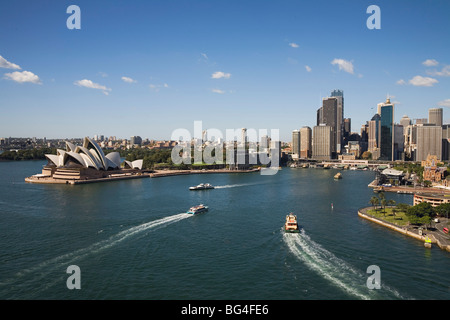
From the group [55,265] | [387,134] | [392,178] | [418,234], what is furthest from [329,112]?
[55,265]

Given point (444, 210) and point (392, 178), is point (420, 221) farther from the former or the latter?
point (392, 178)

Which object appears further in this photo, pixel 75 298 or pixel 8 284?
pixel 8 284

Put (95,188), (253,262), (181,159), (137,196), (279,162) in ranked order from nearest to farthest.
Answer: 1. (253,262)
2. (137,196)
3. (95,188)
4. (181,159)
5. (279,162)

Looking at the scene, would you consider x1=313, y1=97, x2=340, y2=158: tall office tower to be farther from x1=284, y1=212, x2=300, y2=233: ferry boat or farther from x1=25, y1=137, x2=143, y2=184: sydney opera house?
x1=284, y1=212, x2=300, y2=233: ferry boat

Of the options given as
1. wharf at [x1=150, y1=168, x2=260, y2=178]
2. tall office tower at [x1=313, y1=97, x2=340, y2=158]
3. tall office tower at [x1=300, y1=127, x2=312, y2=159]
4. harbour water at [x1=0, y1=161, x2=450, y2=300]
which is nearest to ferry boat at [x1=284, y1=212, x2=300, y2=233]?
harbour water at [x1=0, y1=161, x2=450, y2=300]

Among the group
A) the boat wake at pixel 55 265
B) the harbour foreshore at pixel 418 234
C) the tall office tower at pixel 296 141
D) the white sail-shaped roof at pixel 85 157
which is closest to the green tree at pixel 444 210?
the harbour foreshore at pixel 418 234

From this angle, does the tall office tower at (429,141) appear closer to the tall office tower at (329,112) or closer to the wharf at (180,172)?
the tall office tower at (329,112)
